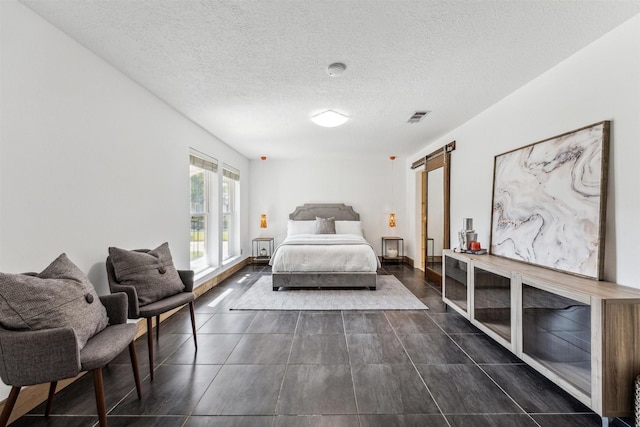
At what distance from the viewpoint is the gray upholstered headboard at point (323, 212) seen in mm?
6508

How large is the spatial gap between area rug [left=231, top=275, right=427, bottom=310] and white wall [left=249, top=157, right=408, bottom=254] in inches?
90.0

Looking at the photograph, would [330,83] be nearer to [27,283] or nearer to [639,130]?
[639,130]

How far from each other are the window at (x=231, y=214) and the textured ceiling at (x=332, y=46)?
2.36 meters

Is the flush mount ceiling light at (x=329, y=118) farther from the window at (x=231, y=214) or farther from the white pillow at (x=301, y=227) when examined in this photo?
the white pillow at (x=301, y=227)

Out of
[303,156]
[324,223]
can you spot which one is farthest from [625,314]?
[303,156]

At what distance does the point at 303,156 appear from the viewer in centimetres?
630

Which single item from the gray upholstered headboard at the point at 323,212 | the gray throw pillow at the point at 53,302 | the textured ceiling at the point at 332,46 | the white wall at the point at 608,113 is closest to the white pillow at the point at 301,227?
the gray upholstered headboard at the point at 323,212

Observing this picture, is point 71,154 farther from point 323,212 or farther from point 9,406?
point 323,212

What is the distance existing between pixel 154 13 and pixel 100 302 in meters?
1.86

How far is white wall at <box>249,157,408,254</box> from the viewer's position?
6.68m

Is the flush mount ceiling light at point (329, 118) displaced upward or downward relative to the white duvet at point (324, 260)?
upward

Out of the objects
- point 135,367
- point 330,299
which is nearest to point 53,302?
point 135,367

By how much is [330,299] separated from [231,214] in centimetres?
312

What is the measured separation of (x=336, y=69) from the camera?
241 cm
